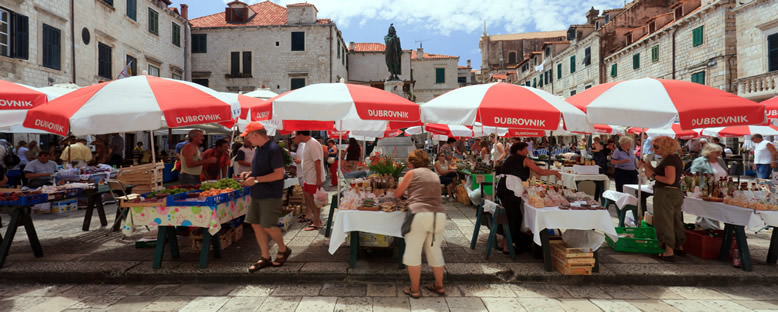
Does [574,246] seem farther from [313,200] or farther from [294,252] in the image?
[313,200]

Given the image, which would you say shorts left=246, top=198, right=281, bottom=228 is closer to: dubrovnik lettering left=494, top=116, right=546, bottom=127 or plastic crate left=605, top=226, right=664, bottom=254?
dubrovnik lettering left=494, top=116, right=546, bottom=127

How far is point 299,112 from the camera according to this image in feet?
16.2

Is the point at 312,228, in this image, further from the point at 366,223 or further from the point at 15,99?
the point at 15,99

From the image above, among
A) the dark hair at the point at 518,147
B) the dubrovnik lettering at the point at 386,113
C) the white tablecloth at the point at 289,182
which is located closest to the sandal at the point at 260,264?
the dubrovnik lettering at the point at 386,113

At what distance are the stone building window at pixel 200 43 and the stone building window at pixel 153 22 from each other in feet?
19.9

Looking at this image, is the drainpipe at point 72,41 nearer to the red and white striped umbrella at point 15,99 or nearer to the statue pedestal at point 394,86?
the red and white striped umbrella at point 15,99

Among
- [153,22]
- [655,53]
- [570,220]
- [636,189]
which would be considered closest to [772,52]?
[655,53]

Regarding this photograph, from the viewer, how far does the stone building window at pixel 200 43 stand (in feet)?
94.7

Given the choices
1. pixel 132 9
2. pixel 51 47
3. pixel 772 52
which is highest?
pixel 132 9

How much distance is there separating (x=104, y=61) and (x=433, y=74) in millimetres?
31320

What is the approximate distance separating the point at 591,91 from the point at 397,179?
3261 millimetres

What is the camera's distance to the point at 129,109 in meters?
4.64

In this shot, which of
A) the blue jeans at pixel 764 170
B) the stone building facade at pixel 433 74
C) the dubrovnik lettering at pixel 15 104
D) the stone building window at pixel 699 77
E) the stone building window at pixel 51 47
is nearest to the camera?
the dubrovnik lettering at pixel 15 104

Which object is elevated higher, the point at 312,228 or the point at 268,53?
the point at 268,53
